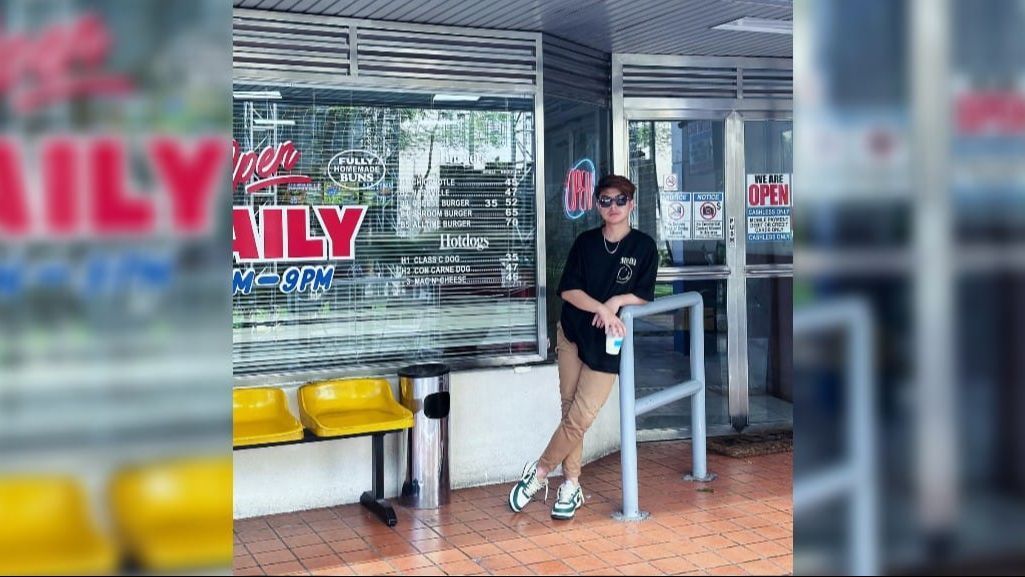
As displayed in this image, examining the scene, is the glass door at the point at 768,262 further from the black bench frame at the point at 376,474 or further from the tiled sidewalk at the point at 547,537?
the black bench frame at the point at 376,474

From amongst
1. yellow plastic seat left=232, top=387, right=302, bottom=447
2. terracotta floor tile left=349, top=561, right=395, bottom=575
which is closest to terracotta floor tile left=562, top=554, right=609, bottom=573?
terracotta floor tile left=349, top=561, right=395, bottom=575

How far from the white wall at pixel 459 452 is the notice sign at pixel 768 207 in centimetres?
183

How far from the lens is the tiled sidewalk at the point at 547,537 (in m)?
4.85

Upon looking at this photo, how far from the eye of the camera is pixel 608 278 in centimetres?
579

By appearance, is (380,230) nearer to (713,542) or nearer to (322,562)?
(322,562)

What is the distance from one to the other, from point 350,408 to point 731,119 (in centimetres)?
349

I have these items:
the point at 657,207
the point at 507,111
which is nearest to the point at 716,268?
the point at 657,207

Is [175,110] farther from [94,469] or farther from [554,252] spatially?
[554,252]

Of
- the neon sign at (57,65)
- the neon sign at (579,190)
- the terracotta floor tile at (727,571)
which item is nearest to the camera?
the neon sign at (57,65)

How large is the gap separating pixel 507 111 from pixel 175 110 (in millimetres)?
4135

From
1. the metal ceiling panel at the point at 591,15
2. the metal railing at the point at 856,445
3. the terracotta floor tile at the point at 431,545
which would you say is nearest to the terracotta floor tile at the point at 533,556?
the terracotta floor tile at the point at 431,545

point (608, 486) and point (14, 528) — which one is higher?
point (14, 528)

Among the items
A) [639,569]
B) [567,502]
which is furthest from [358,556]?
[639,569]

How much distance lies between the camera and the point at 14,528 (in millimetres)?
2553
